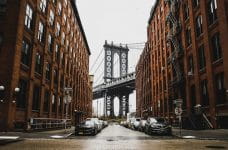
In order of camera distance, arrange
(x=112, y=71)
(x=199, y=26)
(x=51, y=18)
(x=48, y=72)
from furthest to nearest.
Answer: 1. (x=112, y=71)
2. (x=51, y=18)
3. (x=48, y=72)
4. (x=199, y=26)

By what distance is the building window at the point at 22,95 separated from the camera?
21.8 meters

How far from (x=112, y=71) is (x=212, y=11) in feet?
346

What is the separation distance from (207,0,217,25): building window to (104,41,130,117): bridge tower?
9051 centimetres

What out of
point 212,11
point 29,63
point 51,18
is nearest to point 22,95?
point 29,63

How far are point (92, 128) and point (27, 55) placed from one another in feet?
29.9

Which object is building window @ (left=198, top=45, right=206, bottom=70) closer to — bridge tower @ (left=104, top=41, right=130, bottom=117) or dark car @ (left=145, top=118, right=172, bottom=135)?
dark car @ (left=145, top=118, right=172, bottom=135)

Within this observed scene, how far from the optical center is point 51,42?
104ft

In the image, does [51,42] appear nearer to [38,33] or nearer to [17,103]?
[38,33]

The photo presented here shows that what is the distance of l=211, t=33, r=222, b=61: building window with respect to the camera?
2216 cm

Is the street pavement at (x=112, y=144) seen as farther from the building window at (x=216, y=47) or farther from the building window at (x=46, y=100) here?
the building window at (x=46, y=100)

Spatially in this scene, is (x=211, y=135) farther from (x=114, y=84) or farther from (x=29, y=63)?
(x=114, y=84)

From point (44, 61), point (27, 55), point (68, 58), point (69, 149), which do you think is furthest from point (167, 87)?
point (69, 149)

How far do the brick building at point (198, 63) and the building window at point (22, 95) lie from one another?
1659 cm

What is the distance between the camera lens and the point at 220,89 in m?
21.6
